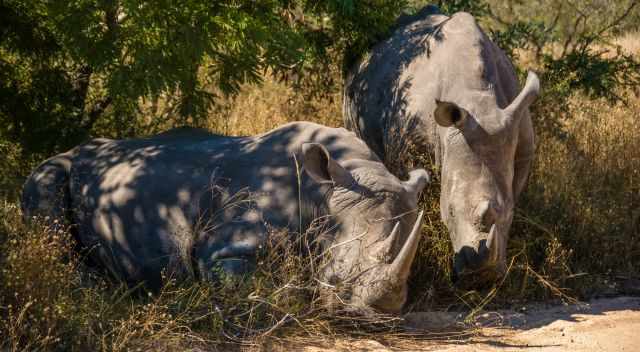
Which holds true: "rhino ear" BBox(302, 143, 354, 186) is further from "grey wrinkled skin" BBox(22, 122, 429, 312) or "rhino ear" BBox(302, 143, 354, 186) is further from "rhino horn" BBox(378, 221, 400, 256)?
"rhino horn" BBox(378, 221, 400, 256)

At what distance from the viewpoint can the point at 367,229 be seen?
17.2ft

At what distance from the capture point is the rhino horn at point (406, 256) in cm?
483

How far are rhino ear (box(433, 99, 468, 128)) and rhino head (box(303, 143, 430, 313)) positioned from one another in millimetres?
688

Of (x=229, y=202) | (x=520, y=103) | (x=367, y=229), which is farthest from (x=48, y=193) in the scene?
(x=520, y=103)

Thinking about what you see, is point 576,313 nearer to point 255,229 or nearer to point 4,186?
point 255,229

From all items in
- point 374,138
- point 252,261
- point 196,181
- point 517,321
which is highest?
point 374,138

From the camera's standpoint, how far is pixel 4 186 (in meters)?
6.99

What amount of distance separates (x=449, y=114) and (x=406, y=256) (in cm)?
161

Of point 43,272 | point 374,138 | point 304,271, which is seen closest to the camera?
point 43,272

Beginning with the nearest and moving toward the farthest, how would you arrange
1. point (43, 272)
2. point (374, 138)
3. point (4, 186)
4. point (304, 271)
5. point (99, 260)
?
point (43, 272)
point (304, 271)
point (99, 260)
point (4, 186)
point (374, 138)

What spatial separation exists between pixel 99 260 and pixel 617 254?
152 inches

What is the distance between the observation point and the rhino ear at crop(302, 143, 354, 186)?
5.34 meters

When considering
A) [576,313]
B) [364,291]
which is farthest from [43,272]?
[576,313]

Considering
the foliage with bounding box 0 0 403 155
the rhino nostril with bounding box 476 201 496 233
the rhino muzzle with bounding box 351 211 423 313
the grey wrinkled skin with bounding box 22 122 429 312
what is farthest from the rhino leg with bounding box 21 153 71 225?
the rhino nostril with bounding box 476 201 496 233
